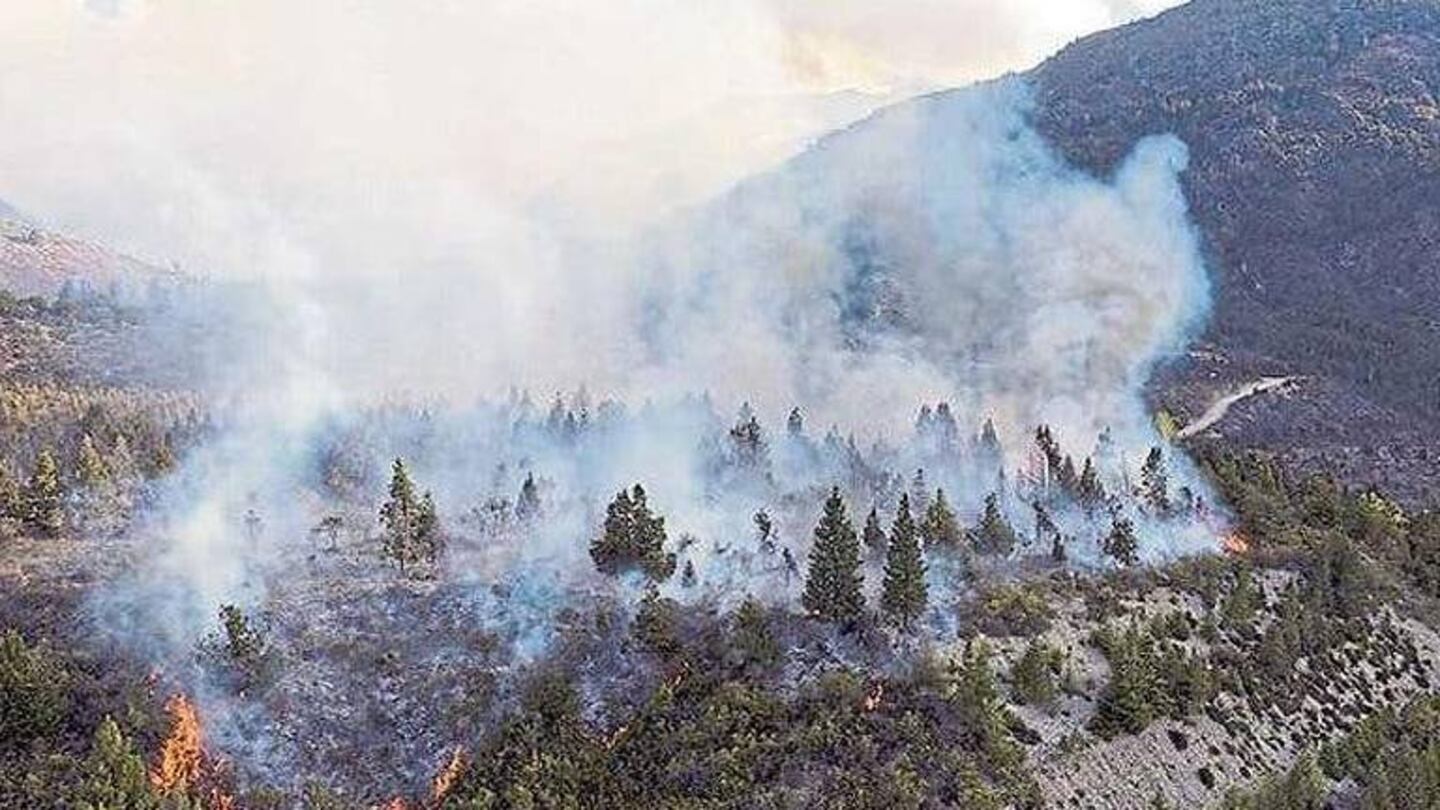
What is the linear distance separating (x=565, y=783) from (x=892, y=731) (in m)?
15.3

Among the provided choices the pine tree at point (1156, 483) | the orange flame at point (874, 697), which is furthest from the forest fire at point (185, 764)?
the pine tree at point (1156, 483)

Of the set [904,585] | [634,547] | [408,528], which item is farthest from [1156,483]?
[408,528]

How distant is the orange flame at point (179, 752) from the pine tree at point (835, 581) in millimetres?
31449

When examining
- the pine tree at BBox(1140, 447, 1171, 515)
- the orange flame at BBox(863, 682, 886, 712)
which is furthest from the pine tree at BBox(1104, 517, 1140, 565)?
the orange flame at BBox(863, 682, 886, 712)

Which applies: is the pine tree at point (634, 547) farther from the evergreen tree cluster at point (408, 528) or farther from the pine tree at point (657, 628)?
the evergreen tree cluster at point (408, 528)

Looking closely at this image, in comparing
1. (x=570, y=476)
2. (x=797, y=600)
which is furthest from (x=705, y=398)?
(x=797, y=600)

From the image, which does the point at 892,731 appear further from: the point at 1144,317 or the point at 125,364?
the point at 125,364

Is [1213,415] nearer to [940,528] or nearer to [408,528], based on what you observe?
[940,528]

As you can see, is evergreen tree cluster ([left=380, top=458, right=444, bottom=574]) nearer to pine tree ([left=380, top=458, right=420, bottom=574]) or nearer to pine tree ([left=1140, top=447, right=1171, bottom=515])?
pine tree ([left=380, top=458, right=420, bottom=574])

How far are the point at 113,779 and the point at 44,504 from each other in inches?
1430

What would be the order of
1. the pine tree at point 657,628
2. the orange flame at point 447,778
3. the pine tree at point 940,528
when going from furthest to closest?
1. the pine tree at point 940,528
2. the pine tree at point 657,628
3. the orange flame at point 447,778

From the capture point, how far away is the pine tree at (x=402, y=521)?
92.2 metres

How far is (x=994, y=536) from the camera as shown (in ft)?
308

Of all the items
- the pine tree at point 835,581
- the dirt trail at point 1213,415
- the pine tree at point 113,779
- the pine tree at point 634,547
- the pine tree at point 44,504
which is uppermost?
the dirt trail at point 1213,415
